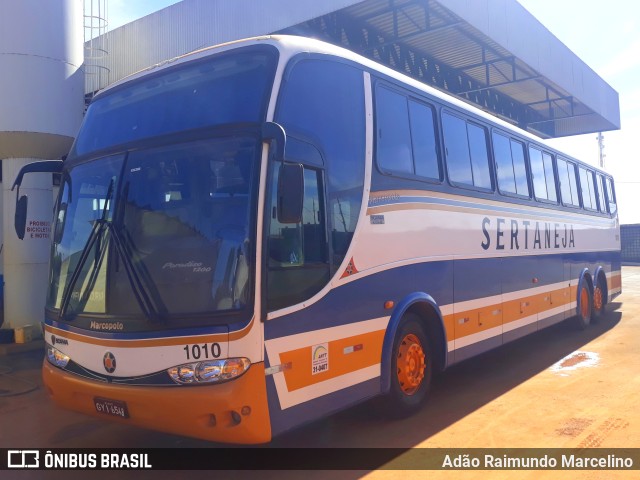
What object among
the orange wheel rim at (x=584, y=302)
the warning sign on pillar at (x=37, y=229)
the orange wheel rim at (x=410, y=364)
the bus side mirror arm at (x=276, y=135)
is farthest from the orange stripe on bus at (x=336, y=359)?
the warning sign on pillar at (x=37, y=229)

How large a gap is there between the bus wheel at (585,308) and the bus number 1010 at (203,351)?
9.17 m

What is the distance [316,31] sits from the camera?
13.3 m

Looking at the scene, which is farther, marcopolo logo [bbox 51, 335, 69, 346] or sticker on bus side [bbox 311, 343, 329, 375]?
marcopolo logo [bbox 51, 335, 69, 346]

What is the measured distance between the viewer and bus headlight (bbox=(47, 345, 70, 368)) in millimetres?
5059

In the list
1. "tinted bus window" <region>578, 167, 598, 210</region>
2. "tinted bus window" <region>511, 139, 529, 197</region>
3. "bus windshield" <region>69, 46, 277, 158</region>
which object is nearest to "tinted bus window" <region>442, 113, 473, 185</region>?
"tinted bus window" <region>511, 139, 529, 197</region>

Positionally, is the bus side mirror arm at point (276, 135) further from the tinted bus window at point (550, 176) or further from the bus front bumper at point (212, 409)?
the tinted bus window at point (550, 176)

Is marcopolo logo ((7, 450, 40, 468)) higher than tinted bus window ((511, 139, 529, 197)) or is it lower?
lower

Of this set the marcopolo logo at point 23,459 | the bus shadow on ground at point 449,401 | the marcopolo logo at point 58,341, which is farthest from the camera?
the bus shadow on ground at point 449,401

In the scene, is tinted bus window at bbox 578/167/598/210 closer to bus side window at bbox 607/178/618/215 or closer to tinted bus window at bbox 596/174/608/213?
tinted bus window at bbox 596/174/608/213

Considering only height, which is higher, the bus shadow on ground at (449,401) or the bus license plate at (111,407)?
the bus license plate at (111,407)

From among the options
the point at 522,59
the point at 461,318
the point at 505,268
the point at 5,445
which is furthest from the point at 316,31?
the point at 5,445

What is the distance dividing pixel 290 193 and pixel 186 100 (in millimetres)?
1435

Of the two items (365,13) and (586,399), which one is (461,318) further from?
(365,13)

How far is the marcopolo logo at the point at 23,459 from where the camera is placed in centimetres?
515
